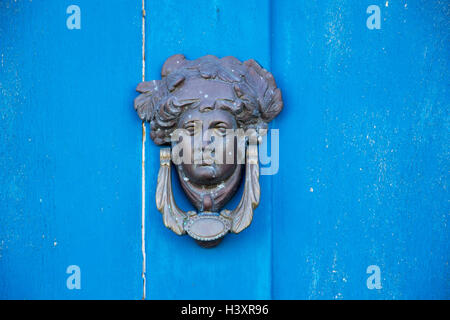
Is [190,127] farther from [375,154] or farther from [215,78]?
[375,154]

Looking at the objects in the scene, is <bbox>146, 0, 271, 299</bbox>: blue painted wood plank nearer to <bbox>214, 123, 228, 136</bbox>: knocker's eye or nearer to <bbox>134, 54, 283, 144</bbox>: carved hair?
<bbox>134, 54, 283, 144</bbox>: carved hair

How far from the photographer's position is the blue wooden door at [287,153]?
975 millimetres

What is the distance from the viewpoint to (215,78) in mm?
915

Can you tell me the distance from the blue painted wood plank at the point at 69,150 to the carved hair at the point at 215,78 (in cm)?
5

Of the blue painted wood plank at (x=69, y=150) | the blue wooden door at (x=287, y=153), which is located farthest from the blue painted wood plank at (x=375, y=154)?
the blue painted wood plank at (x=69, y=150)

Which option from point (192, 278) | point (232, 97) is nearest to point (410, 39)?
point (232, 97)

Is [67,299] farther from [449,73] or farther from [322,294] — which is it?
[449,73]

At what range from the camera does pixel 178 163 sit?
91 cm

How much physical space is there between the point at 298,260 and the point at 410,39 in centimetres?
47

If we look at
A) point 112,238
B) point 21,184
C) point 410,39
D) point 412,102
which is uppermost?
point 410,39

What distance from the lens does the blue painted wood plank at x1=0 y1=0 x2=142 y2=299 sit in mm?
975

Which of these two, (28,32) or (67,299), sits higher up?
(28,32)

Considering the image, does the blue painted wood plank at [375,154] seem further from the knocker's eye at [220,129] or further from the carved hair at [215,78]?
the knocker's eye at [220,129]

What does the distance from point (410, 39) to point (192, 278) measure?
2.02ft
